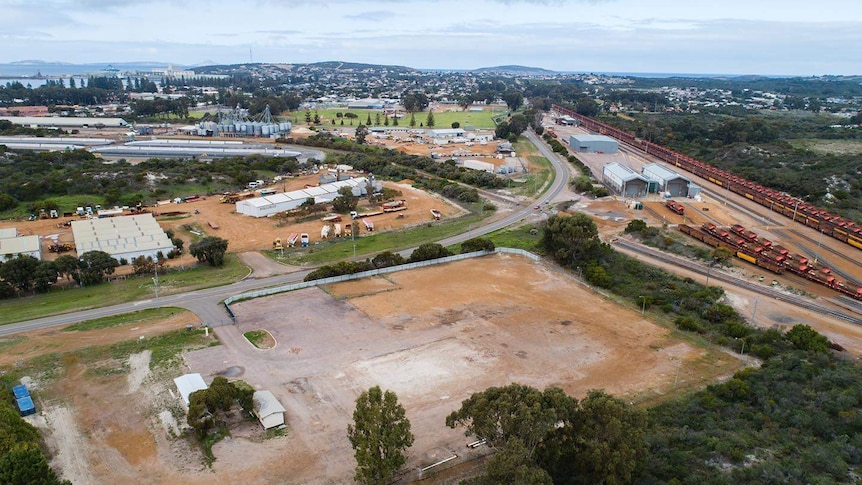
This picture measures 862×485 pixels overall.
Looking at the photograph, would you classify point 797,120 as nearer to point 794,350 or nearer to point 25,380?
point 794,350

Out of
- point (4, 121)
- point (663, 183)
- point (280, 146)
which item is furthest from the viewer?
point (4, 121)

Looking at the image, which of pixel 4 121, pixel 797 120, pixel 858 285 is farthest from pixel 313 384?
pixel 797 120

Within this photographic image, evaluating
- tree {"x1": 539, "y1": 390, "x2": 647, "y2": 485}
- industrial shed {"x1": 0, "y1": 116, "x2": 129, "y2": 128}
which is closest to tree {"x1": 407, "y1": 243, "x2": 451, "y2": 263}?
tree {"x1": 539, "y1": 390, "x2": 647, "y2": 485}

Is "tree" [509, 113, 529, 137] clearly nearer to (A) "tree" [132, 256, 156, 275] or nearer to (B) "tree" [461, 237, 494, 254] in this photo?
(B) "tree" [461, 237, 494, 254]

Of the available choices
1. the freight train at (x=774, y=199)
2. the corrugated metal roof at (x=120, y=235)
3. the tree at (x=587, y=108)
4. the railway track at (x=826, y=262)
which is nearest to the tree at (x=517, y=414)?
the railway track at (x=826, y=262)

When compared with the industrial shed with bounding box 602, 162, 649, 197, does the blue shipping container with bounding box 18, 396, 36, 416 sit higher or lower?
lower
